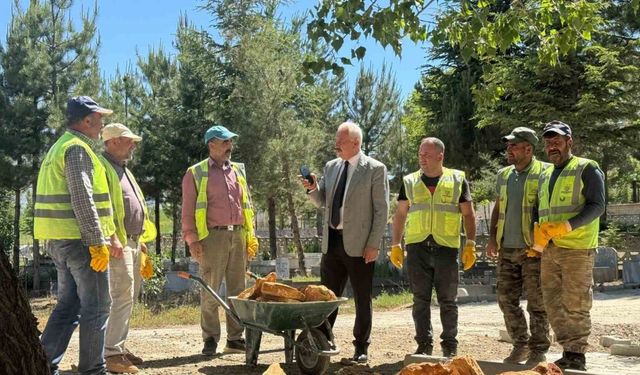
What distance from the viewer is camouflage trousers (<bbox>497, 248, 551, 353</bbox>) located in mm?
6039

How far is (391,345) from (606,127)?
1497cm

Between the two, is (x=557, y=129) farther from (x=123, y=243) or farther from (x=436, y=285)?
(x=123, y=243)

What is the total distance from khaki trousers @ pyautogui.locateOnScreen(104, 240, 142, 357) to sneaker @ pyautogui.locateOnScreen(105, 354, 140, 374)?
0.14 ft

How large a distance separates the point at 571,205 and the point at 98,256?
337 centimetres

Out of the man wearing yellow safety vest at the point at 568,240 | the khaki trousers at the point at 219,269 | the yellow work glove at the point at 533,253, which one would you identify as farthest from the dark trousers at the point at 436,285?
the khaki trousers at the point at 219,269

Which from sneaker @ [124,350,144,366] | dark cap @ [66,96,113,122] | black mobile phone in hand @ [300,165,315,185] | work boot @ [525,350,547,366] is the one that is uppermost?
dark cap @ [66,96,113,122]

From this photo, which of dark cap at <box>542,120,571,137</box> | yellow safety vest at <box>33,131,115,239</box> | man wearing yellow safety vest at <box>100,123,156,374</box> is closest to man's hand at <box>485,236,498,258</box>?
dark cap at <box>542,120,571,137</box>

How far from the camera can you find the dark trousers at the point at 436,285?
623cm

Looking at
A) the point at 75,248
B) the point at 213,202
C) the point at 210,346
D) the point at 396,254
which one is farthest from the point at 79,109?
the point at 396,254

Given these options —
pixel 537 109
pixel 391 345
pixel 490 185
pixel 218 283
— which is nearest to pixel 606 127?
pixel 537 109

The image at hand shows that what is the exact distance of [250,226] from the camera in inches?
278

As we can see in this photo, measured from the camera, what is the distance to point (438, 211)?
6355 mm

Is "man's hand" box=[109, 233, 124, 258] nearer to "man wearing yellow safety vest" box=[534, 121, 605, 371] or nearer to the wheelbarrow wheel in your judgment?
the wheelbarrow wheel

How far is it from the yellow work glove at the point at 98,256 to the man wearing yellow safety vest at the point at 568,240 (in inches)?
120
